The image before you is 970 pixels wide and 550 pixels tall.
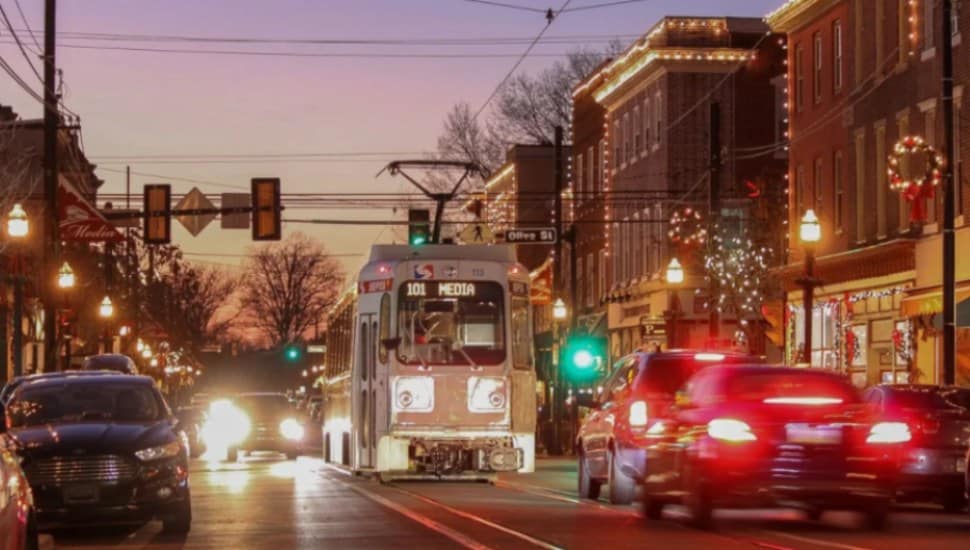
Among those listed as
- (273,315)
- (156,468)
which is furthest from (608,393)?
(273,315)

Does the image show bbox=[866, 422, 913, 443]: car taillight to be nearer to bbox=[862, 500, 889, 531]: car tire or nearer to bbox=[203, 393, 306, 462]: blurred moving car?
bbox=[862, 500, 889, 531]: car tire

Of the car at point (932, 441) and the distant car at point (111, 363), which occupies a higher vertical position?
the distant car at point (111, 363)

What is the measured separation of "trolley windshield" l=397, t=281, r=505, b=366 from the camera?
29.2 meters

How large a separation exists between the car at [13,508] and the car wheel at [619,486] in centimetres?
1175

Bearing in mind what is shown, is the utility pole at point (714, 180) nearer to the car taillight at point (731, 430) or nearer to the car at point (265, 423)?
the car at point (265, 423)

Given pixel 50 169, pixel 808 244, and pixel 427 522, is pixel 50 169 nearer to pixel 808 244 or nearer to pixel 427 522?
pixel 808 244

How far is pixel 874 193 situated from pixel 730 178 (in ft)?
57.9

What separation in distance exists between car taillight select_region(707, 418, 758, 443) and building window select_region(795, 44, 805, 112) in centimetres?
3248

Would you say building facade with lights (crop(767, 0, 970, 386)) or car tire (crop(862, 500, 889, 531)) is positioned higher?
building facade with lights (crop(767, 0, 970, 386))

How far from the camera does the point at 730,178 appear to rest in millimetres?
61781

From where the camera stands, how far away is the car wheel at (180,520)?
19.3 m

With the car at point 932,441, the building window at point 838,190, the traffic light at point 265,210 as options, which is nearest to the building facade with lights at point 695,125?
the building window at point 838,190

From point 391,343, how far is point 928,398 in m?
8.30

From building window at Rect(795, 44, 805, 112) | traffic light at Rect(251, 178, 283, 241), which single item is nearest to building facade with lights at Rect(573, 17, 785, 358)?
building window at Rect(795, 44, 805, 112)
